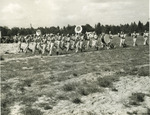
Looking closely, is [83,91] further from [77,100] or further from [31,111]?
[31,111]

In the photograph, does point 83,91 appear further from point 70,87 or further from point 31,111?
point 31,111

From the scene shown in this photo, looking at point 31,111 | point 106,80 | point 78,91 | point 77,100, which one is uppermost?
point 106,80

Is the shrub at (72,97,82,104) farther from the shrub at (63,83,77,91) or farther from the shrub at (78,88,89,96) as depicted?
the shrub at (63,83,77,91)

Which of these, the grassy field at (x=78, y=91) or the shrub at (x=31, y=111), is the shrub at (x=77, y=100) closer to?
the grassy field at (x=78, y=91)

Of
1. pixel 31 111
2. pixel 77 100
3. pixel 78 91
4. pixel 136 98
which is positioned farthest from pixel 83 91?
pixel 31 111

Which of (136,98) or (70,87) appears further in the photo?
(70,87)

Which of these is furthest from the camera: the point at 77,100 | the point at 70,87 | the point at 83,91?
the point at 70,87

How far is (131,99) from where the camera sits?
47.1 ft

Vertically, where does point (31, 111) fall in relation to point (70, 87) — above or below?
below

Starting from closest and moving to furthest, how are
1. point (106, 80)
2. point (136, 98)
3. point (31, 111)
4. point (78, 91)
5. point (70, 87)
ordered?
point (31, 111)
point (136, 98)
point (78, 91)
point (70, 87)
point (106, 80)

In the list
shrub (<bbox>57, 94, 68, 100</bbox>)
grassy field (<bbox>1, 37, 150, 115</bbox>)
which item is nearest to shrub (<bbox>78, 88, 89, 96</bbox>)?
grassy field (<bbox>1, 37, 150, 115</bbox>)

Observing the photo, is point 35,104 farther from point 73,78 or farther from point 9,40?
point 9,40

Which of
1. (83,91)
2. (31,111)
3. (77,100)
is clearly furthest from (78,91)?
(31,111)

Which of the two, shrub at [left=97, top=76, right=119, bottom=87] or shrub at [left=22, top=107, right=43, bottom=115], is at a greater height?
shrub at [left=97, top=76, right=119, bottom=87]
